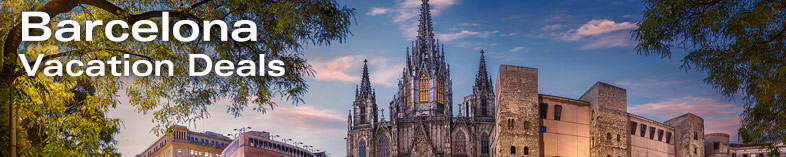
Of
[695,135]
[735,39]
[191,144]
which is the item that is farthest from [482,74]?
[735,39]

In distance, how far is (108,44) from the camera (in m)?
11.7

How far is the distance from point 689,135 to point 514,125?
71.2ft

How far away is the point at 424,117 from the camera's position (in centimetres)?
10206

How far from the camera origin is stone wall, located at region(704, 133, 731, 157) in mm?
72875

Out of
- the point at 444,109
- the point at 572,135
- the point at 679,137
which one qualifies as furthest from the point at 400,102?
the point at 572,135

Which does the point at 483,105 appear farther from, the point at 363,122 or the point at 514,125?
the point at 514,125

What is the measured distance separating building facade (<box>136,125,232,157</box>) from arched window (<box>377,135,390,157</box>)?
40.6 meters

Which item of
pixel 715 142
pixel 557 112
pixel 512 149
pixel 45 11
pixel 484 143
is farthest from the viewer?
pixel 484 143

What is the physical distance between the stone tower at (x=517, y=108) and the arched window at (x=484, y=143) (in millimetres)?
49630

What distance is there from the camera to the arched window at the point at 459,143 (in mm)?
100688

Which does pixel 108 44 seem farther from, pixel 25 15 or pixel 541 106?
pixel 541 106

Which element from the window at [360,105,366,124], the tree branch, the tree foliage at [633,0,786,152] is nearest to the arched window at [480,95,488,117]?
the window at [360,105,366,124]

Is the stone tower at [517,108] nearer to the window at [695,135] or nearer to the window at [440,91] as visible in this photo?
the window at [695,135]

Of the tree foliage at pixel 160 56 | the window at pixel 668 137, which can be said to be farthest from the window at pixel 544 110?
the tree foliage at pixel 160 56
